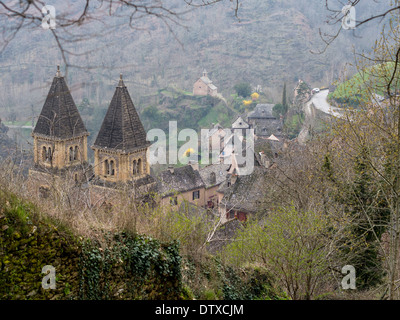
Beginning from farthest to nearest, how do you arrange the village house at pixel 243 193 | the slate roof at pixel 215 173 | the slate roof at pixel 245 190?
the slate roof at pixel 215 173, the slate roof at pixel 245 190, the village house at pixel 243 193

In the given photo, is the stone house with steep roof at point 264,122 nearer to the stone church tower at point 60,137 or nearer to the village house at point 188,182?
the village house at point 188,182

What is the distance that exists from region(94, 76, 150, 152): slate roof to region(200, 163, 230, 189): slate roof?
17122 millimetres

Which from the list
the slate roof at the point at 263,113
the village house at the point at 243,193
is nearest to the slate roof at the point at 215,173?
the village house at the point at 243,193

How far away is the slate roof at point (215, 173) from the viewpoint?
155ft

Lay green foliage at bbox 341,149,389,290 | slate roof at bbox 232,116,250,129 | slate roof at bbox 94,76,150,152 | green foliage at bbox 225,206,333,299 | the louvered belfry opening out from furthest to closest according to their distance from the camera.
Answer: slate roof at bbox 232,116,250,129, the louvered belfry opening, slate roof at bbox 94,76,150,152, green foliage at bbox 341,149,389,290, green foliage at bbox 225,206,333,299

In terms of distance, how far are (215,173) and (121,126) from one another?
19.8 meters

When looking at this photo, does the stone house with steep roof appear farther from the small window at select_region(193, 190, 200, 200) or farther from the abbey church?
the abbey church

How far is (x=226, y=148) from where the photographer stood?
203 ft

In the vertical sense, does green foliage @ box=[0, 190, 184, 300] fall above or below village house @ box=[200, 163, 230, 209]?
above

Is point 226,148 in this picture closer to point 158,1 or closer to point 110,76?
point 158,1

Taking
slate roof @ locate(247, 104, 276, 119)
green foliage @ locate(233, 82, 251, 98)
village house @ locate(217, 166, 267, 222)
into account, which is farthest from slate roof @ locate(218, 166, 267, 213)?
green foliage @ locate(233, 82, 251, 98)

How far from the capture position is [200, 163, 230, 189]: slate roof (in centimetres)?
4725
